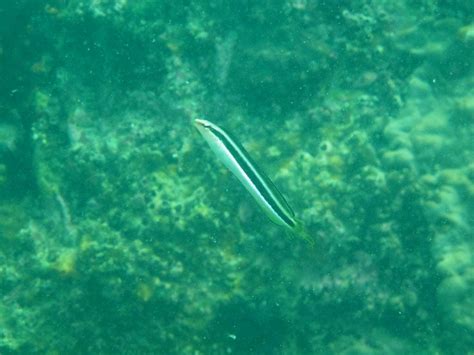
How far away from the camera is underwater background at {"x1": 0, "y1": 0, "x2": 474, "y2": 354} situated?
4672 mm

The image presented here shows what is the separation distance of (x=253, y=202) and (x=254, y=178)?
120cm

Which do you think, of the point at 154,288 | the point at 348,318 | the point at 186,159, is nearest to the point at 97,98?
the point at 186,159

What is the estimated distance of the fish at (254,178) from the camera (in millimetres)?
3668

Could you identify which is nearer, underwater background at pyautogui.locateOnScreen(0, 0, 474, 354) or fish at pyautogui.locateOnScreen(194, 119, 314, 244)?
fish at pyautogui.locateOnScreen(194, 119, 314, 244)

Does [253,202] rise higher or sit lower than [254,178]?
lower

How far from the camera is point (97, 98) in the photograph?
6059 millimetres

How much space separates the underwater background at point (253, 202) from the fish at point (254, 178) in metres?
1.00

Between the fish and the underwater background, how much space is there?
1.00m

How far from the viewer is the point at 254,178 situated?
374cm

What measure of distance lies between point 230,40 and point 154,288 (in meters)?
3.46

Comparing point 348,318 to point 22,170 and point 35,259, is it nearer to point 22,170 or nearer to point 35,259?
point 35,259

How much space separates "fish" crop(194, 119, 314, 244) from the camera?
3.67 metres

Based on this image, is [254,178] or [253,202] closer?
[254,178]

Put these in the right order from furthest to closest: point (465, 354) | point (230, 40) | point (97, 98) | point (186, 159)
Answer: point (97, 98) → point (230, 40) → point (186, 159) → point (465, 354)
